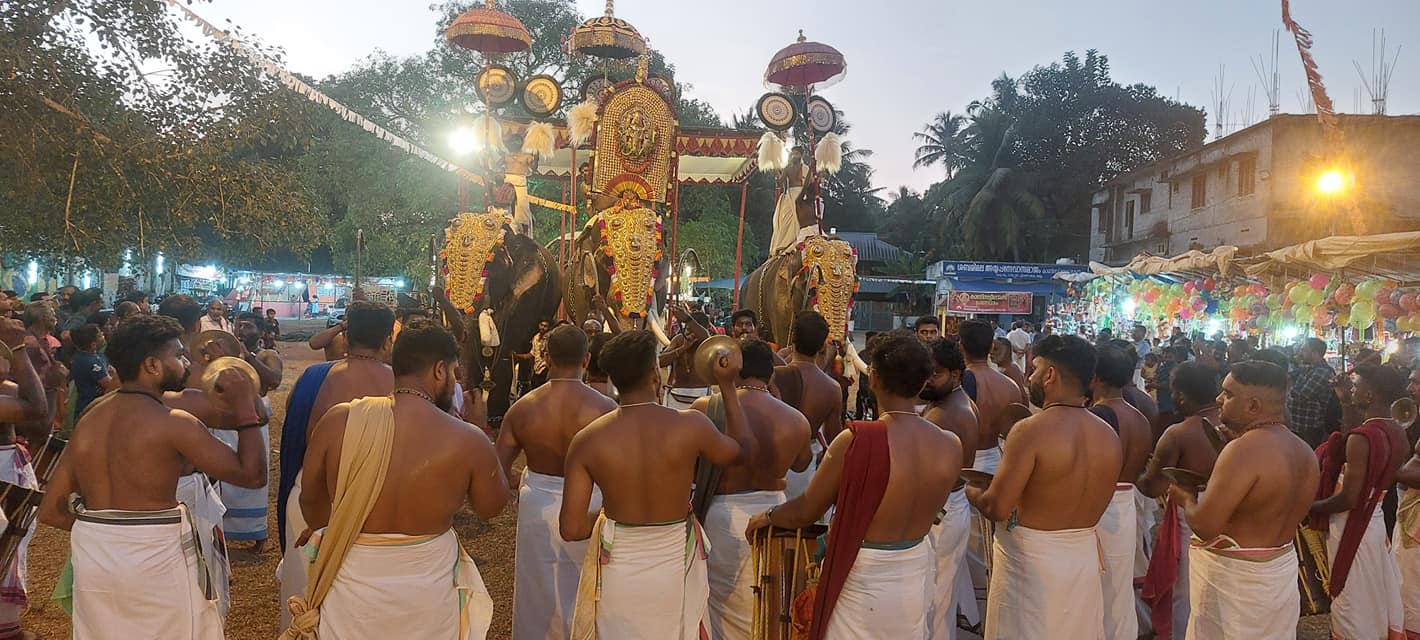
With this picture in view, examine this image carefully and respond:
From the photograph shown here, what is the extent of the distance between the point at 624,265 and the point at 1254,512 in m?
5.68

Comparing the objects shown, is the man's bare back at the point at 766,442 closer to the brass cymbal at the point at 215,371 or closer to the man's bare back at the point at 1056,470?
the man's bare back at the point at 1056,470

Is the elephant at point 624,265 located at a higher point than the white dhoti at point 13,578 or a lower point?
higher

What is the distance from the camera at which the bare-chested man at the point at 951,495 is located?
15.4 feet

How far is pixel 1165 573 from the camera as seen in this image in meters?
5.05

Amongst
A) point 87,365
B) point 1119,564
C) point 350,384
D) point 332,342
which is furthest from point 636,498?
point 87,365

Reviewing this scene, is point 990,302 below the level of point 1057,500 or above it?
above

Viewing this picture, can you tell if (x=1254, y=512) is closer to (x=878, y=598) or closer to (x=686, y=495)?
(x=878, y=598)

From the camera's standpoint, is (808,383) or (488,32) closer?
(808,383)

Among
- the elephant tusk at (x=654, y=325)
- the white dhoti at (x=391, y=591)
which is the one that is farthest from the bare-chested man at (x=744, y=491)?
the elephant tusk at (x=654, y=325)

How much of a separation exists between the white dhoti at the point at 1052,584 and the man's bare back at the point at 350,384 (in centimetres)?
309

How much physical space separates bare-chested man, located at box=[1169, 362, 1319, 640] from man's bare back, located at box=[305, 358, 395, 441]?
12.7 ft

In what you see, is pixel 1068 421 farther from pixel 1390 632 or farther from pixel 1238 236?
pixel 1238 236

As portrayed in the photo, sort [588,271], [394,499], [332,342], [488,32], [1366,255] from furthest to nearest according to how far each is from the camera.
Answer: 1. [1366,255]
2. [488,32]
3. [588,271]
4. [332,342]
5. [394,499]

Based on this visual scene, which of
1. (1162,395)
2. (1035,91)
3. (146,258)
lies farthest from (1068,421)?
(1035,91)
